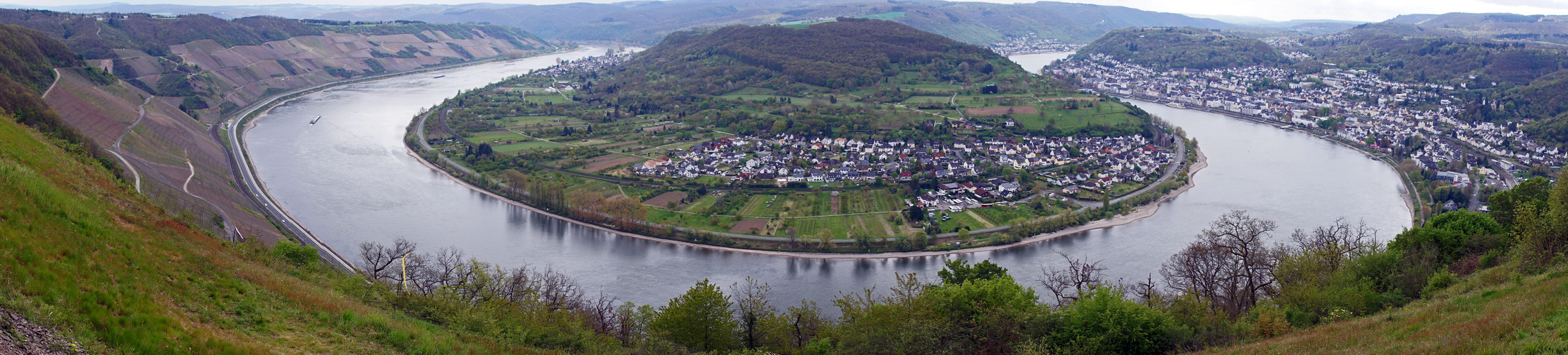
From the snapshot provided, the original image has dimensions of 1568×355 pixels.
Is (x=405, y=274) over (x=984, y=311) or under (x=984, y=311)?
under

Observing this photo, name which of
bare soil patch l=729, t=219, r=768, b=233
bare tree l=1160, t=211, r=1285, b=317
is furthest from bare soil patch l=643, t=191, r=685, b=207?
bare tree l=1160, t=211, r=1285, b=317

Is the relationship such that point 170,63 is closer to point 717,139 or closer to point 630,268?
point 717,139

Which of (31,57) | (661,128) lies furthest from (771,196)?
(31,57)

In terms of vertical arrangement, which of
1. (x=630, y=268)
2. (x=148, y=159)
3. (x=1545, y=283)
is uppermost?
(x=1545, y=283)

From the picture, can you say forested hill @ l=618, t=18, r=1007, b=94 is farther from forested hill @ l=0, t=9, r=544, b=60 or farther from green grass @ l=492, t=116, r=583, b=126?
forested hill @ l=0, t=9, r=544, b=60

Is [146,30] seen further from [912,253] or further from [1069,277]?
[1069,277]

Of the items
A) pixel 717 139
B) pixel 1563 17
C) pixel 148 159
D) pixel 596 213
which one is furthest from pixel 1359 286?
pixel 1563 17
